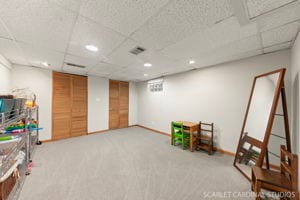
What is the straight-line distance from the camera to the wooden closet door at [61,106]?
13.2ft

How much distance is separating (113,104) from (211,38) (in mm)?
4749

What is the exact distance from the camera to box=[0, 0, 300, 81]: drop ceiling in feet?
4.01

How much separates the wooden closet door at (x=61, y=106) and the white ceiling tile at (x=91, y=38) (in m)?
2.28

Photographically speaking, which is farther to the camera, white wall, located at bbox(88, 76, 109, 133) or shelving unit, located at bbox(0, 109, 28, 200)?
white wall, located at bbox(88, 76, 109, 133)

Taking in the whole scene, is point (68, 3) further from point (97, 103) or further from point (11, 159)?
point (97, 103)

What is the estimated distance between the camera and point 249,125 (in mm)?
2461

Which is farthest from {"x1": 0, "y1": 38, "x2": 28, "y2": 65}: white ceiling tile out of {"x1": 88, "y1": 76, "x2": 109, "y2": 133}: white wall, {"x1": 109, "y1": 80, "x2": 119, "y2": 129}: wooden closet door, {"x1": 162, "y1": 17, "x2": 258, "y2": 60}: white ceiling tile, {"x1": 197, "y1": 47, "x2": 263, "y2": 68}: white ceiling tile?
{"x1": 197, "y1": 47, "x2": 263, "y2": 68}: white ceiling tile

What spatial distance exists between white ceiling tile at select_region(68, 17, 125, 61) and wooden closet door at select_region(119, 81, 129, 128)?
3.44 metres

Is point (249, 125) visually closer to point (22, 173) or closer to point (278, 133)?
point (278, 133)

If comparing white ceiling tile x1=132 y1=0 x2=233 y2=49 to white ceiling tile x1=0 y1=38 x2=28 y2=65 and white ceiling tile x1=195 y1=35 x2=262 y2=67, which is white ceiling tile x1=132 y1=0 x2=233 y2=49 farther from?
white ceiling tile x1=0 y1=38 x2=28 y2=65

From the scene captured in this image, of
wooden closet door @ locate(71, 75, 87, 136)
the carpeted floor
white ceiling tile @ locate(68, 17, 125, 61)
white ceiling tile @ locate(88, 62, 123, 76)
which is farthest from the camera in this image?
wooden closet door @ locate(71, 75, 87, 136)

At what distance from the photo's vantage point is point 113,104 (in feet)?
18.4

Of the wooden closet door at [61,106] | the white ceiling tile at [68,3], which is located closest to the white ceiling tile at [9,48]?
the wooden closet door at [61,106]

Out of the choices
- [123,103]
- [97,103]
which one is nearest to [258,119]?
[123,103]
